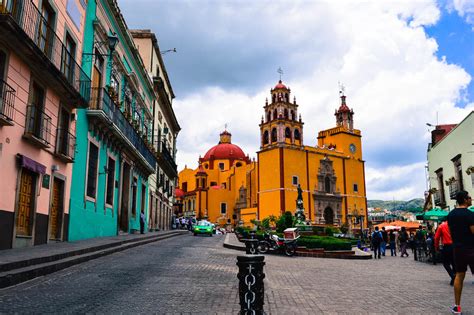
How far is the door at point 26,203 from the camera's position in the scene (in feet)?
35.9

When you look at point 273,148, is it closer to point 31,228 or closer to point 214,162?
point 214,162

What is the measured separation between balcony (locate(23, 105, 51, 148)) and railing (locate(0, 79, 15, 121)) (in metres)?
0.88

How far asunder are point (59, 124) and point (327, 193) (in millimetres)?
48491

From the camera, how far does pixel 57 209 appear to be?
13578mm

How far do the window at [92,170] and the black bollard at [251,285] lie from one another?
1312cm

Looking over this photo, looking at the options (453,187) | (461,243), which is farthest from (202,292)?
(453,187)

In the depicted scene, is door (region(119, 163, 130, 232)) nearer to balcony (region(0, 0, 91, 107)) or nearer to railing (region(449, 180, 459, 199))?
balcony (region(0, 0, 91, 107))

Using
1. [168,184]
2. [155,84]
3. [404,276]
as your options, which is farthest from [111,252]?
[168,184]

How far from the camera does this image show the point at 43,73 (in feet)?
38.2

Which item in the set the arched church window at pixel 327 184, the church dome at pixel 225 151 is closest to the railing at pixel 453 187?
the arched church window at pixel 327 184

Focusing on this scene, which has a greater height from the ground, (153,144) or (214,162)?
(214,162)

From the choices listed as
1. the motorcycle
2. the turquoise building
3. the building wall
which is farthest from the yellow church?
the motorcycle

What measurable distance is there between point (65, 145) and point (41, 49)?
3.55 metres

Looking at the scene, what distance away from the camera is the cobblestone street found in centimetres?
570
